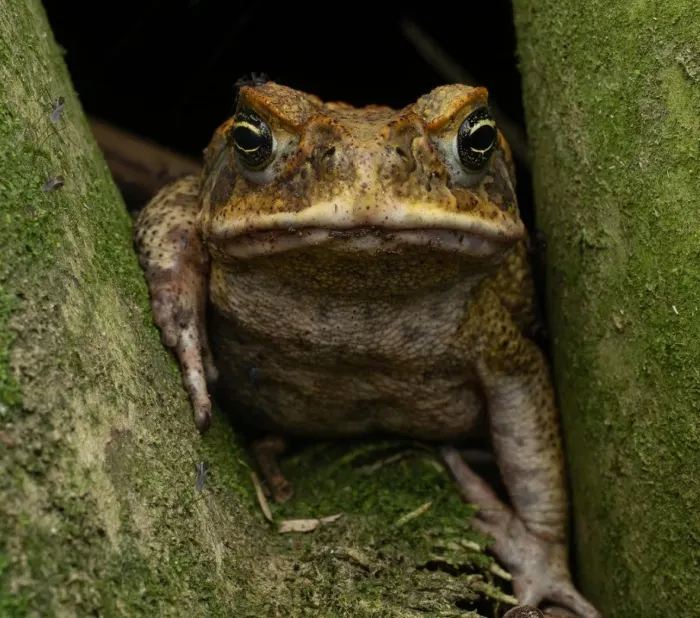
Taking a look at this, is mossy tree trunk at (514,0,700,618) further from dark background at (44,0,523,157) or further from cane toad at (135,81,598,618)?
dark background at (44,0,523,157)

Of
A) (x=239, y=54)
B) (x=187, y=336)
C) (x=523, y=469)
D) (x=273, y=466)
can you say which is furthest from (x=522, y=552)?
(x=239, y=54)

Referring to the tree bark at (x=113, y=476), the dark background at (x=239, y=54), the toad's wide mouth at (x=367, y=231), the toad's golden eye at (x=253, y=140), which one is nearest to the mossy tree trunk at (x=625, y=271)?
the toad's wide mouth at (x=367, y=231)

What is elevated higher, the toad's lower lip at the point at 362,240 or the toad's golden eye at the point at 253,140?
the toad's golden eye at the point at 253,140

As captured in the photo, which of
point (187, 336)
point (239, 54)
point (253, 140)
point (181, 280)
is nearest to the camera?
point (253, 140)

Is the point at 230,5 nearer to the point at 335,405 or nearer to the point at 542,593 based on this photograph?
the point at 335,405

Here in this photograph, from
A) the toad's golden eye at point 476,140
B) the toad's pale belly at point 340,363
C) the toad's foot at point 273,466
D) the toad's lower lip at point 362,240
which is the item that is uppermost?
the toad's golden eye at point 476,140

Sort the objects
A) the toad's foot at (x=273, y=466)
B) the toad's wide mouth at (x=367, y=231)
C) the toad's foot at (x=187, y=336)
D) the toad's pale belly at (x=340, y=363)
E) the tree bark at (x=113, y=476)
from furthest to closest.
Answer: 1. the toad's foot at (x=273, y=466)
2. the toad's pale belly at (x=340, y=363)
3. the toad's foot at (x=187, y=336)
4. the toad's wide mouth at (x=367, y=231)
5. the tree bark at (x=113, y=476)

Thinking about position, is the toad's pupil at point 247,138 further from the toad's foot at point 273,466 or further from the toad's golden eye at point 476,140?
the toad's foot at point 273,466

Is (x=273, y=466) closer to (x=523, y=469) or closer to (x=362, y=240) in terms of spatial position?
(x=523, y=469)

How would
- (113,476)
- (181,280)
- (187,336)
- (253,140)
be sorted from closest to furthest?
1. (113,476)
2. (253,140)
3. (187,336)
4. (181,280)
